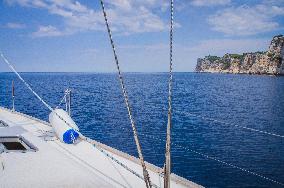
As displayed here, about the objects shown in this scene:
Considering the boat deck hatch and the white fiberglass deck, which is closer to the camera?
the white fiberglass deck

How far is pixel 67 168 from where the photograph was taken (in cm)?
573

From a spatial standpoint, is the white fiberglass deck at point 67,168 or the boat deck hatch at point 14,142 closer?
the white fiberglass deck at point 67,168

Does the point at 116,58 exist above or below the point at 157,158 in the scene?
above

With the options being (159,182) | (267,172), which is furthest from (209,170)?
(159,182)

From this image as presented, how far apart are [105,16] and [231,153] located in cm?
1650

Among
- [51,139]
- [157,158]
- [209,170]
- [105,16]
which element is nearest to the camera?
[105,16]

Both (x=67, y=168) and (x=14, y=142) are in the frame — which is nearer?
(x=67, y=168)

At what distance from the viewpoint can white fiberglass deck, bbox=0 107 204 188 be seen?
5004 mm

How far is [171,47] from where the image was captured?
3445mm

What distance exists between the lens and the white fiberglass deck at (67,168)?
16.4 feet

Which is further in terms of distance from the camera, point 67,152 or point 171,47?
point 67,152

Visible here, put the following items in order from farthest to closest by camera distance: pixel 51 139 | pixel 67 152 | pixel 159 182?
pixel 51 139, pixel 67 152, pixel 159 182

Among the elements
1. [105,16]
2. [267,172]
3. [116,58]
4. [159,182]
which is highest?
[105,16]

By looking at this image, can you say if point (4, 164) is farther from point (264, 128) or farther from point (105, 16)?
point (264, 128)
